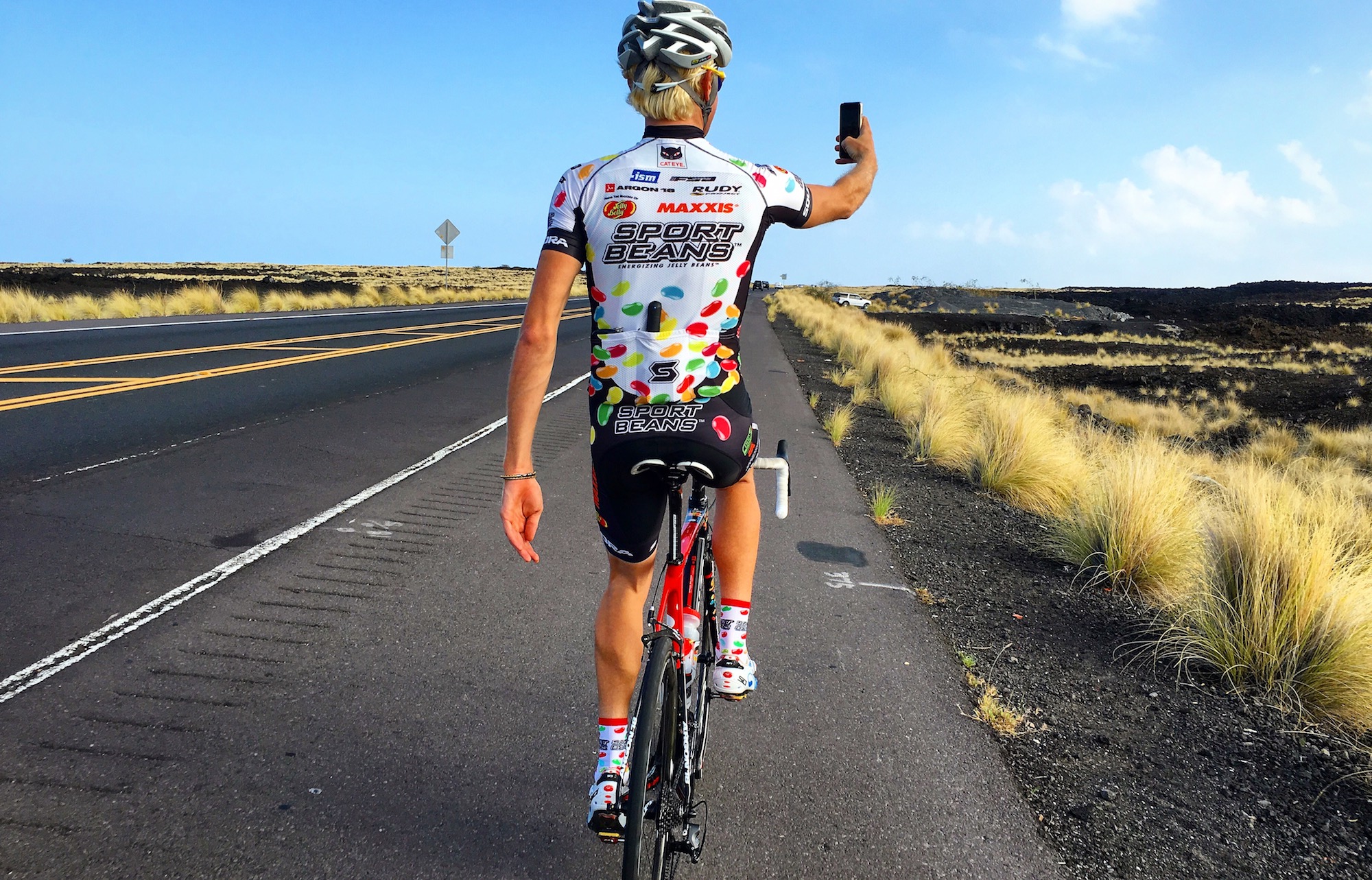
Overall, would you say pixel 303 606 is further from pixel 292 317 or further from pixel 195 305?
pixel 195 305

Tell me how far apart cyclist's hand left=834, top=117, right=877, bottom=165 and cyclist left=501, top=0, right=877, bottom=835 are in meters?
0.30

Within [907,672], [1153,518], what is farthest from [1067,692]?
[1153,518]

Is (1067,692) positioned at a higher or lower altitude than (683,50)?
lower

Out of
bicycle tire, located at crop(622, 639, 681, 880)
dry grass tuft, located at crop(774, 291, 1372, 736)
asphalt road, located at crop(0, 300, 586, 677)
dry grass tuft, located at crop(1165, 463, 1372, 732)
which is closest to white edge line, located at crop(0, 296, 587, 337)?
asphalt road, located at crop(0, 300, 586, 677)

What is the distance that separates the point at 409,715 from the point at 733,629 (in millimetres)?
1497

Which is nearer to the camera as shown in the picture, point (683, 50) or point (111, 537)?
point (683, 50)

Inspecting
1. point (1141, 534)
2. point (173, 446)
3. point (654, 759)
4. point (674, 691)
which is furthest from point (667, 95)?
point (173, 446)

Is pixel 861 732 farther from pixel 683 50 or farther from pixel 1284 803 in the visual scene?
pixel 683 50

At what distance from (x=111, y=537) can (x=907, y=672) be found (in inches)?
179

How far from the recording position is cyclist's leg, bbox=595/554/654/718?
6.83 ft

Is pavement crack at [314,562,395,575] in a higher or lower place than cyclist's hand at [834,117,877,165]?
lower

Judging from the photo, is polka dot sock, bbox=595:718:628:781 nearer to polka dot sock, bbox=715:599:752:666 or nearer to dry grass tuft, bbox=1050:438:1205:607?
polka dot sock, bbox=715:599:752:666

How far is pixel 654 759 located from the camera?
201cm

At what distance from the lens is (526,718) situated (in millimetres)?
3141
